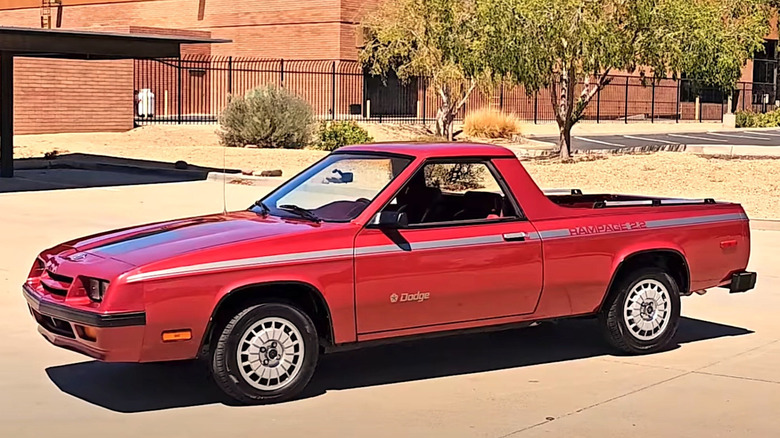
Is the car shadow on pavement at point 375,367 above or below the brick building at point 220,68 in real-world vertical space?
below

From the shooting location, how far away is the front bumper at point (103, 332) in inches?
257

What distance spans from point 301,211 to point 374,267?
2.73 feet

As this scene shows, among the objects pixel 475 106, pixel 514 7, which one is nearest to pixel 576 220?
pixel 514 7

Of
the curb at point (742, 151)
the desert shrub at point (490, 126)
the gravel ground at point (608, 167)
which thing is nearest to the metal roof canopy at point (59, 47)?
the gravel ground at point (608, 167)

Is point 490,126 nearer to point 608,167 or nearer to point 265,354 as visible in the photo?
point 608,167

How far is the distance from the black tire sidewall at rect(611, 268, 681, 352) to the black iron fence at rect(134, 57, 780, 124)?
36.2 meters

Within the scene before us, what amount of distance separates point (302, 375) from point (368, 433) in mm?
751

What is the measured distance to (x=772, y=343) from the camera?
30.1ft

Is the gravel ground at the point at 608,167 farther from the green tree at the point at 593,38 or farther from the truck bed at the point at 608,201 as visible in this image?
the truck bed at the point at 608,201

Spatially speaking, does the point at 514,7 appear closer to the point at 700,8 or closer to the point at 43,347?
the point at 700,8

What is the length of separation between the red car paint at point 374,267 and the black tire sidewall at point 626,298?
19 cm

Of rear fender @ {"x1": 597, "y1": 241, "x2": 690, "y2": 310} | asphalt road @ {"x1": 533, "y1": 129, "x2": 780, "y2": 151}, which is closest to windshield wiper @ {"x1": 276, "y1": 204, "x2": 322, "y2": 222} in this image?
rear fender @ {"x1": 597, "y1": 241, "x2": 690, "y2": 310}

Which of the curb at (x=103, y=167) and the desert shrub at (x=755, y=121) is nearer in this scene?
the curb at (x=103, y=167)

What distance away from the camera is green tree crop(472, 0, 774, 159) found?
26172mm
